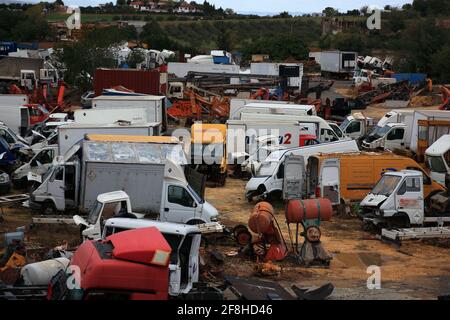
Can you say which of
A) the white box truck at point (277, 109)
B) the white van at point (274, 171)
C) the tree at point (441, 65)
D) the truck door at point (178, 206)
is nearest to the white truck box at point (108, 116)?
the white van at point (274, 171)

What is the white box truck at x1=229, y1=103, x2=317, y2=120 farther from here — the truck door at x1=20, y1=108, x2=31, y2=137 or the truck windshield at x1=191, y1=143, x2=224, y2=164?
the truck door at x1=20, y1=108, x2=31, y2=137

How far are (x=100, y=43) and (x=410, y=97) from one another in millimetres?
19556

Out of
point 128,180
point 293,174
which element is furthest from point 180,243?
point 293,174

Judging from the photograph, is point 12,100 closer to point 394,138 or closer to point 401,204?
point 394,138

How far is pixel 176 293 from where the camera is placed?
11.0 m

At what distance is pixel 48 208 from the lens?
18.2 meters

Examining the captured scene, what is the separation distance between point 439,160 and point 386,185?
365 centimetres

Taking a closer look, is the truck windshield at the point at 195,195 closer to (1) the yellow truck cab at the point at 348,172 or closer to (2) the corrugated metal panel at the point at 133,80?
(1) the yellow truck cab at the point at 348,172

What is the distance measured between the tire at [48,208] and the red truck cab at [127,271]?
8240mm

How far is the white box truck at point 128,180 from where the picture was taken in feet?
54.8

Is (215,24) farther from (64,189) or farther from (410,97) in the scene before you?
(64,189)

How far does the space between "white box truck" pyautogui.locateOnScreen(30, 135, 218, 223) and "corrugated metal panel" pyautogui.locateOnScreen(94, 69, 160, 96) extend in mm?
15608

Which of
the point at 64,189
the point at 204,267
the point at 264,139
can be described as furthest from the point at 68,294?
the point at 264,139

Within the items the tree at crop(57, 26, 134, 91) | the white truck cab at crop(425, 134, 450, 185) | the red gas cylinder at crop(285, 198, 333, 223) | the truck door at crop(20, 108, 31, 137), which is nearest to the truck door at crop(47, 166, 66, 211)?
the red gas cylinder at crop(285, 198, 333, 223)
